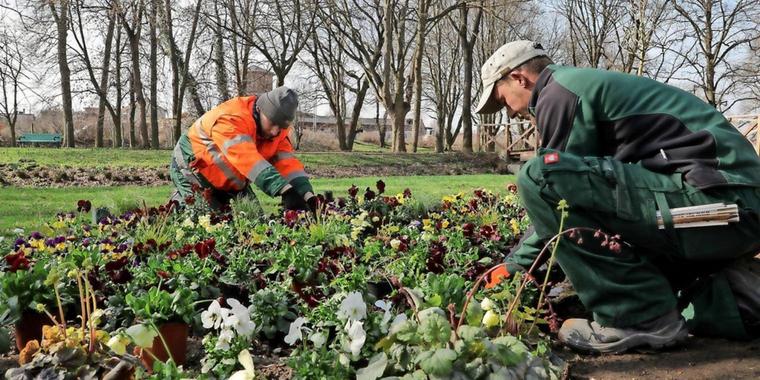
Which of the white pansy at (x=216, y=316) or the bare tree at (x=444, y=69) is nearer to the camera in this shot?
the white pansy at (x=216, y=316)

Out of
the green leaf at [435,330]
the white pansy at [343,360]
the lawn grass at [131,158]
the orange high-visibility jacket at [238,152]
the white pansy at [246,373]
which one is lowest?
the white pansy at [343,360]

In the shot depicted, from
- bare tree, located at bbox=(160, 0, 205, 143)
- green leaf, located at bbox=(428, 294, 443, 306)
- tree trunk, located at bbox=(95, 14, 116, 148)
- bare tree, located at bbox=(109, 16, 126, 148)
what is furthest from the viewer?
bare tree, located at bbox=(109, 16, 126, 148)

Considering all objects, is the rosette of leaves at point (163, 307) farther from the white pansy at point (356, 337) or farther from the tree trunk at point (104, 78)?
the tree trunk at point (104, 78)

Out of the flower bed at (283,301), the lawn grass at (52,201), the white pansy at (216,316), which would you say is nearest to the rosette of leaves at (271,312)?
the flower bed at (283,301)

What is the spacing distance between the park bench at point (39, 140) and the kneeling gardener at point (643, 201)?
36.0 m

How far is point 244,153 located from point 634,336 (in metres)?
3.44

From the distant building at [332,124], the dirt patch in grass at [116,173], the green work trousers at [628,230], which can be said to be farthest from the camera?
the distant building at [332,124]

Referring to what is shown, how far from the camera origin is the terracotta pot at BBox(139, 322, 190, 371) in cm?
238

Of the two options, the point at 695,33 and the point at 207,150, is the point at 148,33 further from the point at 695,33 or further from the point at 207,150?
the point at 695,33

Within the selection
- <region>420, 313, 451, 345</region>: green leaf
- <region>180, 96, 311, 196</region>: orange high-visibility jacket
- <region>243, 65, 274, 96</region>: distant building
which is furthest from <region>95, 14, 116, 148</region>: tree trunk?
<region>420, 313, 451, 345</region>: green leaf

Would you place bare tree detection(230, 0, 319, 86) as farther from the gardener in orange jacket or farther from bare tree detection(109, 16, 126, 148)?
the gardener in orange jacket

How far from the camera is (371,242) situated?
12.7 ft

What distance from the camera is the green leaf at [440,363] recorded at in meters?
1.61

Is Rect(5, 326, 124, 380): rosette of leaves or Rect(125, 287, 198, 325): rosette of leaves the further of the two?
Rect(125, 287, 198, 325): rosette of leaves
